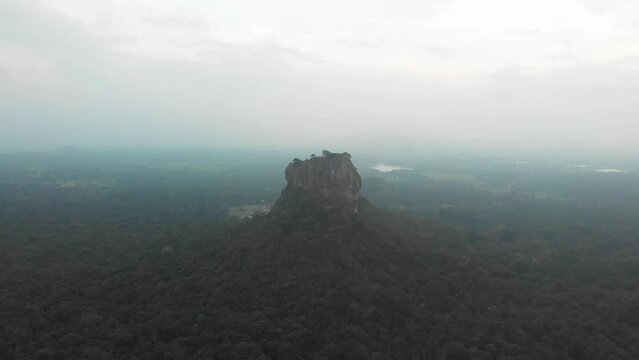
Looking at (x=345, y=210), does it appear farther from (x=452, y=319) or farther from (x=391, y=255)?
(x=452, y=319)

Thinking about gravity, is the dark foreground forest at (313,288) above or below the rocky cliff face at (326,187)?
below

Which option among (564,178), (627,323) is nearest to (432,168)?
(564,178)

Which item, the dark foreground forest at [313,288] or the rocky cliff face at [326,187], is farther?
the rocky cliff face at [326,187]

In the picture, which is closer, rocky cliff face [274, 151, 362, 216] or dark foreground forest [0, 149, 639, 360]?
dark foreground forest [0, 149, 639, 360]

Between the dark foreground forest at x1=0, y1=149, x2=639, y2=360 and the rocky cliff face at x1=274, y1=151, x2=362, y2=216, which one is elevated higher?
the rocky cliff face at x1=274, y1=151, x2=362, y2=216

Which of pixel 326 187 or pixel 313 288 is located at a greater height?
pixel 326 187
